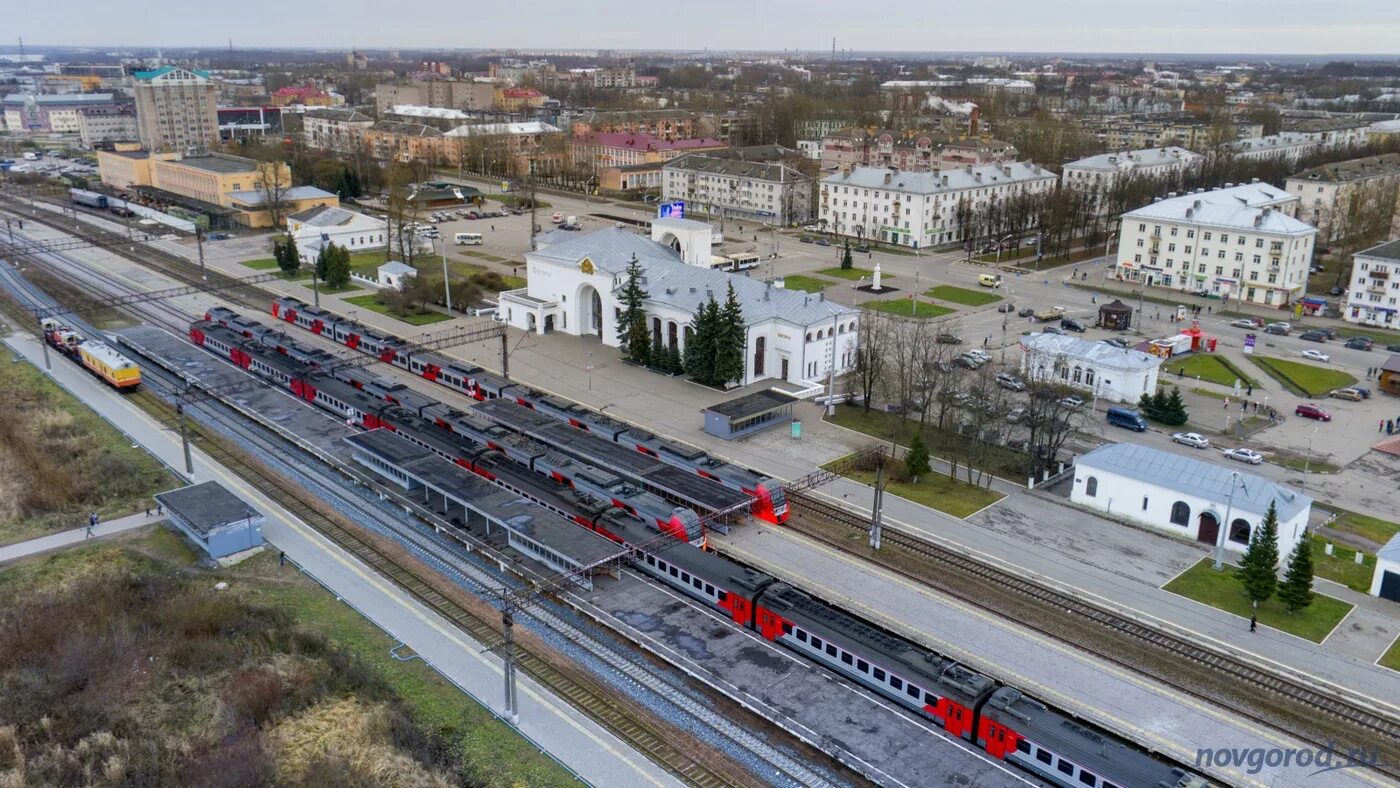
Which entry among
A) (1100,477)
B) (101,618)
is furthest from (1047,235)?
(101,618)

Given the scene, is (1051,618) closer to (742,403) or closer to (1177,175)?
(742,403)

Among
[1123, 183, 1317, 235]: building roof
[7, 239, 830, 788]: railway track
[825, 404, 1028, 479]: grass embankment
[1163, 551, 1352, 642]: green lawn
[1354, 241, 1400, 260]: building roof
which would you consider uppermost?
A: [1123, 183, 1317, 235]: building roof

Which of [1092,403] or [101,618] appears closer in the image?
[101,618]

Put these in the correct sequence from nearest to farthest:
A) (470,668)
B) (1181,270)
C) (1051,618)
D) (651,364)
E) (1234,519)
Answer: (470,668) → (1051,618) → (1234,519) → (651,364) → (1181,270)

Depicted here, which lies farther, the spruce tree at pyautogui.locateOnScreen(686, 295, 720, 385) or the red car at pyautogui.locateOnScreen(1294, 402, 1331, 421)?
the spruce tree at pyautogui.locateOnScreen(686, 295, 720, 385)

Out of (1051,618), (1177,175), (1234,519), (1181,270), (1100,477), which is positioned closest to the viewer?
(1051,618)

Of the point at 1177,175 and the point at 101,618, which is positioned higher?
the point at 1177,175

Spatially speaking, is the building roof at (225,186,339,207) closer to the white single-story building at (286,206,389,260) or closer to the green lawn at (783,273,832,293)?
the white single-story building at (286,206,389,260)

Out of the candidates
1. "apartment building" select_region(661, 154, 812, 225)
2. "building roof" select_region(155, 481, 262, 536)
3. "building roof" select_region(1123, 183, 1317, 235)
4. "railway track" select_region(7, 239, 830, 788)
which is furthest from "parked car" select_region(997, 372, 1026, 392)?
"apartment building" select_region(661, 154, 812, 225)
